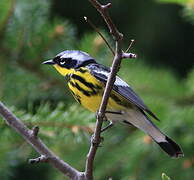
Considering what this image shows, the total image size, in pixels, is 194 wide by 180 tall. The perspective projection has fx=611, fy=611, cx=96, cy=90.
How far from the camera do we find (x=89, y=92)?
197 centimetres

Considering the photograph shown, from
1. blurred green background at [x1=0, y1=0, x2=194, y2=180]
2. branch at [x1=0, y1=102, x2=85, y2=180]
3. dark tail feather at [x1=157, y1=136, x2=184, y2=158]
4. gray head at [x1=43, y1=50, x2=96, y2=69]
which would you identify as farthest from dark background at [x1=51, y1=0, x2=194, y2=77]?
branch at [x1=0, y1=102, x2=85, y2=180]

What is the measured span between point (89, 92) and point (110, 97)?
9 cm

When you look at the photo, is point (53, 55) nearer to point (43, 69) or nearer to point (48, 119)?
point (43, 69)

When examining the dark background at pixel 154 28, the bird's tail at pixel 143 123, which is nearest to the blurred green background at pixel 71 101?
the bird's tail at pixel 143 123

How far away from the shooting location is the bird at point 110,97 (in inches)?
77.1

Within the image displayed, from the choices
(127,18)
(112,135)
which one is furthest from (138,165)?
(127,18)

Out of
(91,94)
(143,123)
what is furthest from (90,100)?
(143,123)

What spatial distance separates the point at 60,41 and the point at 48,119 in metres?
0.47

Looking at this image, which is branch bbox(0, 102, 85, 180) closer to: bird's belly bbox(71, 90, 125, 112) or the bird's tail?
bird's belly bbox(71, 90, 125, 112)

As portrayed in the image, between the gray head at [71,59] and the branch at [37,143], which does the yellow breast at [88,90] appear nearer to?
the gray head at [71,59]

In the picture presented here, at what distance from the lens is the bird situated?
196 centimetres

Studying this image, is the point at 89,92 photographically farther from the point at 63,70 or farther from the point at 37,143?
the point at 37,143

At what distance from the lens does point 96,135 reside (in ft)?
4.97

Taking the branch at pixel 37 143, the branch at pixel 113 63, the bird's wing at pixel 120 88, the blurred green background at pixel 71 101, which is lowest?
the blurred green background at pixel 71 101
